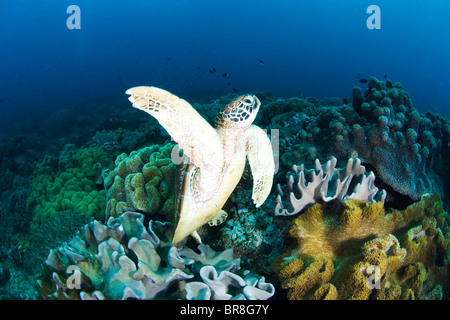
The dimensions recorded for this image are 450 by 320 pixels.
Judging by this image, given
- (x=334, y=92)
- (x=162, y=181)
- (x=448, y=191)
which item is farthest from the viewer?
(x=334, y=92)

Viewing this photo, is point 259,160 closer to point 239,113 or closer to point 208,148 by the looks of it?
point 239,113

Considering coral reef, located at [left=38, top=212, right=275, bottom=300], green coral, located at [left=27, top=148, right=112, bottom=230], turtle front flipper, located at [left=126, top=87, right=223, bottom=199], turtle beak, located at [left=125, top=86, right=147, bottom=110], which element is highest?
turtle beak, located at [left=125, top=86, right=147, bottom=110]

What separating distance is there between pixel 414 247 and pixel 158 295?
2.10 meters

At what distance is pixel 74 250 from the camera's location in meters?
2.04

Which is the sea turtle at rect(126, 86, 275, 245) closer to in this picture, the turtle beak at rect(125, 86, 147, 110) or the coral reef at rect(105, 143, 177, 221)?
the turtle beak at rect(125, 86, 147, 110)

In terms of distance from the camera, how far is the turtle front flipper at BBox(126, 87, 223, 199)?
179 centimetres

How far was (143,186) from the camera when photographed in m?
2.82

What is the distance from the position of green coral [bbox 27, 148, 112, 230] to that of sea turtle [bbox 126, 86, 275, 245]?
1.77 m

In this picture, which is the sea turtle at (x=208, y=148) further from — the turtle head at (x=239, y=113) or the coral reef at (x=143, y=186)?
the coral reef at (x=143, y=186)

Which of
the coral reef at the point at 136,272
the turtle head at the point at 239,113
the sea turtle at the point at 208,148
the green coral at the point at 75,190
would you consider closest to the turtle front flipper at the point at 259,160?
the sea turtle at the point at 208,148

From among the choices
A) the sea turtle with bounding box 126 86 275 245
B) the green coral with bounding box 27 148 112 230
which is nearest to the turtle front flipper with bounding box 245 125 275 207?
the sea turtle with bounding box 126 86 275 245

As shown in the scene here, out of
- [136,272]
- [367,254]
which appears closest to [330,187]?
[367,254]
